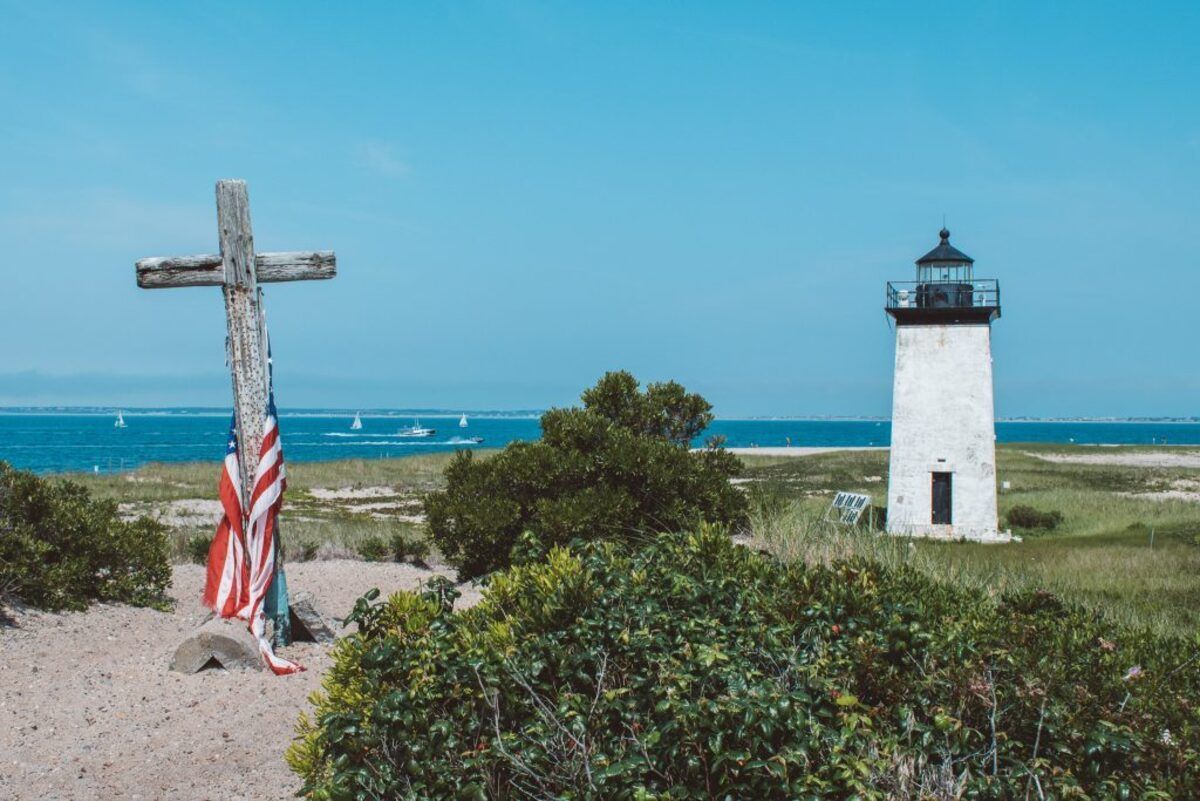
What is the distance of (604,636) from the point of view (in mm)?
4895

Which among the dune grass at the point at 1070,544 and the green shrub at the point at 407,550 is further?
the green shrub at the point at 407,550

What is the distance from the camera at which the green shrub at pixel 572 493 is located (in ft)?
39.5

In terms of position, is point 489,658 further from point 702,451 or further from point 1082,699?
point 702,451

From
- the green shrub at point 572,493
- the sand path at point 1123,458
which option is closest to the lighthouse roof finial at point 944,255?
the green shrub at point 572,493

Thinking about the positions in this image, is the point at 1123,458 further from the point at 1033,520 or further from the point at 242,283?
the point at 242,283

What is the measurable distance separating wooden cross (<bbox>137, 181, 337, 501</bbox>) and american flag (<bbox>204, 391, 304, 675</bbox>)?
12 cm

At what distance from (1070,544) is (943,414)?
3878mm

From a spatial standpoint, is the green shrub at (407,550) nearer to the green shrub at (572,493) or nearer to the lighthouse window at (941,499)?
the green shrub at (572,493)

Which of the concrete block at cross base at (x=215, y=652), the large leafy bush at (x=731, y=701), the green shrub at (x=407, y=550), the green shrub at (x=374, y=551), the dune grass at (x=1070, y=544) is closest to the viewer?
the large leafy bush at (x=731, y=701)

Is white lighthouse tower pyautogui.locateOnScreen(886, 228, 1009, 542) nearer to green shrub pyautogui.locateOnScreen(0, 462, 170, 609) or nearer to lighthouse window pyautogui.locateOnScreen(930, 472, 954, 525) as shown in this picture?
lighthouse window pyautogui.locateOnScreen(930, 472, 954, 525)

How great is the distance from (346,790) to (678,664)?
1.57 meters

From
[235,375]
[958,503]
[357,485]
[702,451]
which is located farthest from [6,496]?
[357,485]

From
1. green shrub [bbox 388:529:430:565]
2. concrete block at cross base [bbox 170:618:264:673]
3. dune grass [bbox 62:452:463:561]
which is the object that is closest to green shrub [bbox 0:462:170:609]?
concrete block at cross base [bbox 170:618:264:673]

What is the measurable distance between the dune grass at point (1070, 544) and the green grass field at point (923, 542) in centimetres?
4
